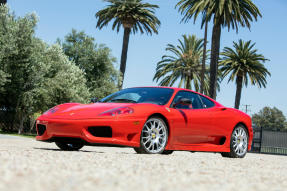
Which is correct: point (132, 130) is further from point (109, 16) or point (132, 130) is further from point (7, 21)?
point (109, 16)

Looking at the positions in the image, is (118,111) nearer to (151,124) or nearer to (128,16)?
(151,124)

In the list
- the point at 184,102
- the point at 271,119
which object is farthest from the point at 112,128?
the point at 271,119

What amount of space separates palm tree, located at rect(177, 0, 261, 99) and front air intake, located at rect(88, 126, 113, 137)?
69.2 feet

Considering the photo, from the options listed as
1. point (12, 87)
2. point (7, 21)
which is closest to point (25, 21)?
point (7, 21)

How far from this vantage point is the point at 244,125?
372 inches

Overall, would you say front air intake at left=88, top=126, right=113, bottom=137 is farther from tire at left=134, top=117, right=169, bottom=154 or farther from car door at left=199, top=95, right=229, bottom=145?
car door at left=199, top=95, right=229, bottom=145

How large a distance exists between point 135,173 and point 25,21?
2495 cm

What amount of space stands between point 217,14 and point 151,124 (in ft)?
72.5

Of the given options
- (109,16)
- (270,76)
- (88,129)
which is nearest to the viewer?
(88,129)

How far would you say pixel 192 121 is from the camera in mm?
8195

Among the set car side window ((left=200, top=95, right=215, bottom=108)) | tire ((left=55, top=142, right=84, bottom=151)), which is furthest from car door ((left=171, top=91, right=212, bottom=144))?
tire ((left=55, top=142, right=84, bottom=151))

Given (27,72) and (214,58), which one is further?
(27,72)

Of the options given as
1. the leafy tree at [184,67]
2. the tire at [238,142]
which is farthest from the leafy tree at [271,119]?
the tire at [238,142]

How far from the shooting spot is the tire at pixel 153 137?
739cm
